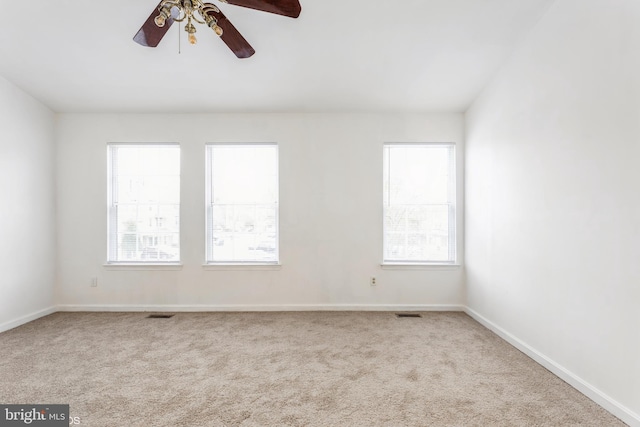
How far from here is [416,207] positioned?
14.1 ft

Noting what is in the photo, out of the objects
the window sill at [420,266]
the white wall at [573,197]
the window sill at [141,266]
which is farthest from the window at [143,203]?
the white wall at [573,197]

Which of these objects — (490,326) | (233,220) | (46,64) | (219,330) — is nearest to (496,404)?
(490,326)

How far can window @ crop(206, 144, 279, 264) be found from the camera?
4293 mm

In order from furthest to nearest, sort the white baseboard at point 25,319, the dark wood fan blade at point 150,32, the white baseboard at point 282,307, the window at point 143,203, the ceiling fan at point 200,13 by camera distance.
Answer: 1. the window at point 143,203
2. the white baseboard at point 282,307
3. the white baseboard at point 25,319
4. the dark wood fan blade at point 150,32
5. the ceiling fan at point 200,13

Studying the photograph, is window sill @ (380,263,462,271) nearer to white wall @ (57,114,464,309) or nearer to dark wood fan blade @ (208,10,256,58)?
white wall @ (57,114,464,309)

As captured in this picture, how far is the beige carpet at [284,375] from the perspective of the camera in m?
2.02

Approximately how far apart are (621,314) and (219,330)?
132 inches

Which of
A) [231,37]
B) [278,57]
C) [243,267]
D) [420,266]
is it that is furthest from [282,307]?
[231,37]

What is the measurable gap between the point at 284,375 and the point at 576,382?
2.11m

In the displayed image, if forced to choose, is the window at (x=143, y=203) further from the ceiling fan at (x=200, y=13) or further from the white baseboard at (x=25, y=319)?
the ceiling fan at (x=200, y=13)

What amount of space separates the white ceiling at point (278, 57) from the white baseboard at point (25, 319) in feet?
8.28

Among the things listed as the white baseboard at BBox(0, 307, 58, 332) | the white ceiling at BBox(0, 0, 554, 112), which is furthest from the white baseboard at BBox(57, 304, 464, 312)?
the white ceiling at BBox(0, 0, 554, 112)

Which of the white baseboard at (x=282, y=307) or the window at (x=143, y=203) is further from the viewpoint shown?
the window at (x=143, y=203)

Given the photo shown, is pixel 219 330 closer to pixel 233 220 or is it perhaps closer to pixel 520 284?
pixel 233 220
